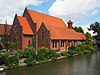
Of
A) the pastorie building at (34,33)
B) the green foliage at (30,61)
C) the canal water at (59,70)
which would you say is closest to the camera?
the canal water at (59,70)

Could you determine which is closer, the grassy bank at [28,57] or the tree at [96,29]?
the grassy bank at [28,57]

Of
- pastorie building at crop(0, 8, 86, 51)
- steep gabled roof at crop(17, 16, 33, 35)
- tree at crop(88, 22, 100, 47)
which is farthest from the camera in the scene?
tree at crop(88, 22, 100, 47)

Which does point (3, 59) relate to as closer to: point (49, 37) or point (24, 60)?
point (24, 60)

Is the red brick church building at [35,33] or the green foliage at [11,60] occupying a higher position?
the red brick church building at [35,33]

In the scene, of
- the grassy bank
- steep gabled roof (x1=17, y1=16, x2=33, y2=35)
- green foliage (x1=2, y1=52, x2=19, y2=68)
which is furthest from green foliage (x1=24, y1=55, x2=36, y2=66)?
steep gabled roof (x1=17, y1=16, x2=33, y2=35)

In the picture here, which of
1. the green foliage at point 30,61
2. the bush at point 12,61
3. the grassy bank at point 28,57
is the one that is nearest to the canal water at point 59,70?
the green foliage at point 30,61

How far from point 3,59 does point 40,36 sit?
847 inches

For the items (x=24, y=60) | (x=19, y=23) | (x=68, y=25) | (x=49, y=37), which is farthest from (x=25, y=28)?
(x=68, y=25)

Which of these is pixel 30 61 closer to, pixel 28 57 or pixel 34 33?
pixel 28 57

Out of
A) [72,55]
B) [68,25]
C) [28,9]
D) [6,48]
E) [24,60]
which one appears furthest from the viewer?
[68,25]

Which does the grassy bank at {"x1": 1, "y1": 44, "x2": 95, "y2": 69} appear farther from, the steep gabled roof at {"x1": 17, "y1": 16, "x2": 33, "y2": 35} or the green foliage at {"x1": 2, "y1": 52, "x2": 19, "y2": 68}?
the steep gabled roof at {"x1": 17, "y1": 16, "x2": 33, "y2": 35}

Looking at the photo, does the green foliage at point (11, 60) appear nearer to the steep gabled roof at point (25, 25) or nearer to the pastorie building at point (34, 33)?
the pastorie building at point (34, 33)

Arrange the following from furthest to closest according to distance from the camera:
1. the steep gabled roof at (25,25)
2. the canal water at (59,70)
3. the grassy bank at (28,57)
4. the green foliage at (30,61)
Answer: the steep gabled roof at (25,25) → the green foliage at (30,61) → the grassy bank at (28,57) → the canal water at (59,70)

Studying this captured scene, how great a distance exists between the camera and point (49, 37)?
48.7m
